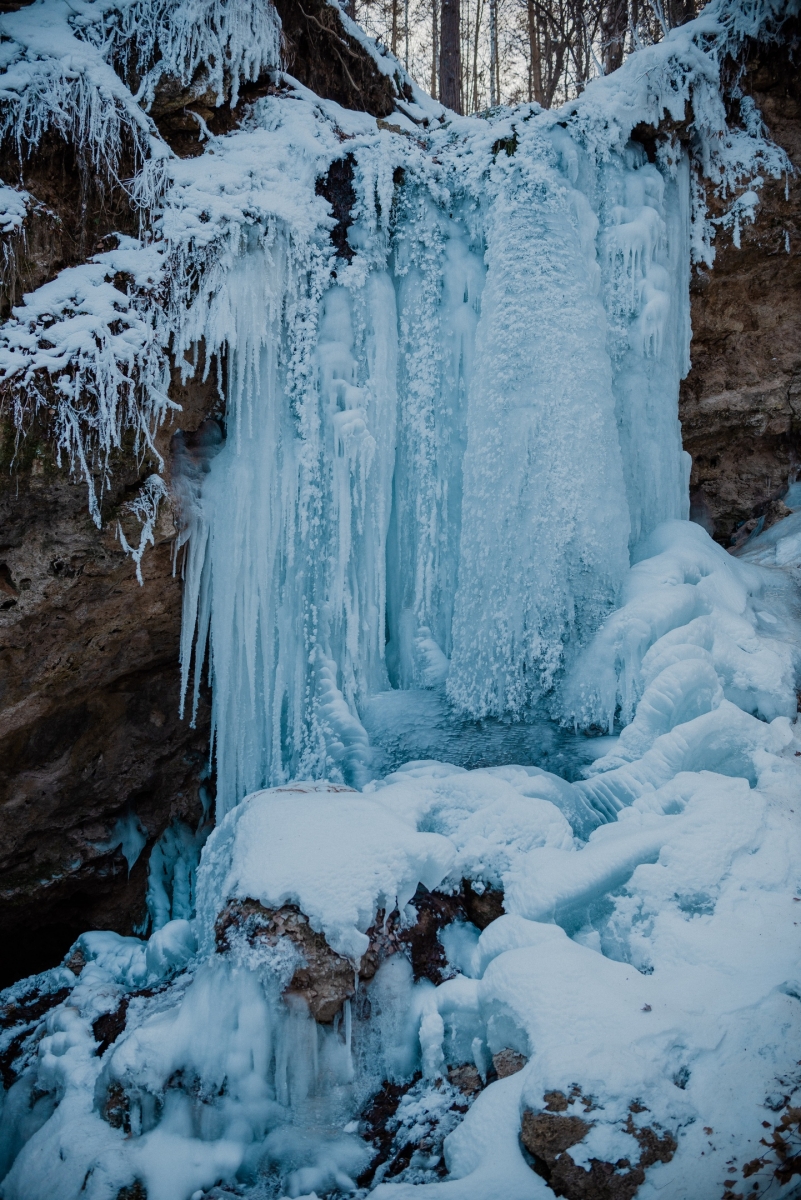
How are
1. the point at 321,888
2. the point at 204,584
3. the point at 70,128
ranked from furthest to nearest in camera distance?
the point at 204,584, the point at 70,128, the point at 321,888

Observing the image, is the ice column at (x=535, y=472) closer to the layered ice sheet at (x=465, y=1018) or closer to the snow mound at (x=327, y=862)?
the layered ice sheet at (x=465, y=1018)

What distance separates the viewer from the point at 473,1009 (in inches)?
93.9

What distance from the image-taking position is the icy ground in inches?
77.5

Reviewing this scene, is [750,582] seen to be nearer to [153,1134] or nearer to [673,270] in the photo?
[673,270]

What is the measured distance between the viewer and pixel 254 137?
4.27 meters

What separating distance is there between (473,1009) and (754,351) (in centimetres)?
502

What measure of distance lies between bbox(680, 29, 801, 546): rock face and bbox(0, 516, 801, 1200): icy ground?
3222 mm

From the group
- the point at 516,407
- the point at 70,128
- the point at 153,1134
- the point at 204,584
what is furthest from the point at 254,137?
the point at 153,1134

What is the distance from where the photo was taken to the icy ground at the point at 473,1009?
77.5 inches

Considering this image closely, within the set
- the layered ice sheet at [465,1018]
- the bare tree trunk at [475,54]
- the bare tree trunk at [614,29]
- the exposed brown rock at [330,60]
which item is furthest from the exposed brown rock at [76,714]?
the bare tree trunk at [475,54]

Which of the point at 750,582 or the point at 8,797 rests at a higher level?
the point at 750,582

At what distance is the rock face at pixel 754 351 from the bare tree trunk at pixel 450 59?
502 centimetres

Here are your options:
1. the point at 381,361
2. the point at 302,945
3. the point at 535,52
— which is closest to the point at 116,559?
the point at 381,361

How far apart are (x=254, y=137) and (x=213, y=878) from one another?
373 centimetres
